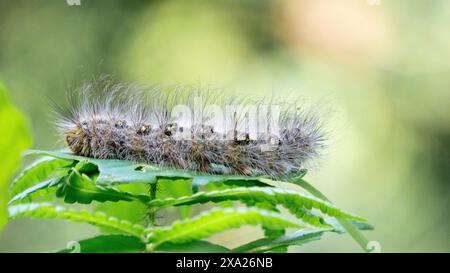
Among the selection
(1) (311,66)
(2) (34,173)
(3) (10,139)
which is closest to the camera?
(3) (10,139)

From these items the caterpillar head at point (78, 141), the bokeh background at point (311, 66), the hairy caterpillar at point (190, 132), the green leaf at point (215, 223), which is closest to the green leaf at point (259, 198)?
the green leaf at point (215, 223)

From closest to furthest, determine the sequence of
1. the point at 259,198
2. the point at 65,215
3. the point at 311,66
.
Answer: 1. the point at 65,215
2. the point at 259,198
3. the point at 311,66

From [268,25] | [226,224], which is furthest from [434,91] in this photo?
[226,224]

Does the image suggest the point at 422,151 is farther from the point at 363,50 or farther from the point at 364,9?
the point at 364,9

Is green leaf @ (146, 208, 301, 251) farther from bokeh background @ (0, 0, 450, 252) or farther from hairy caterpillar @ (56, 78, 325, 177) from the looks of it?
bokeh background @ (0, 0, 450, 252)

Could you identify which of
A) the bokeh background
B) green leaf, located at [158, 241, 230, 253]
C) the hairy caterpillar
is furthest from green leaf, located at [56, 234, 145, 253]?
the bokeh background

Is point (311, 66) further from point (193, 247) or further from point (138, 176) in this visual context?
point (193, 247)

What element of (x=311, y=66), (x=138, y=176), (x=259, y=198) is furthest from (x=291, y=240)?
(x=311, y=66)
